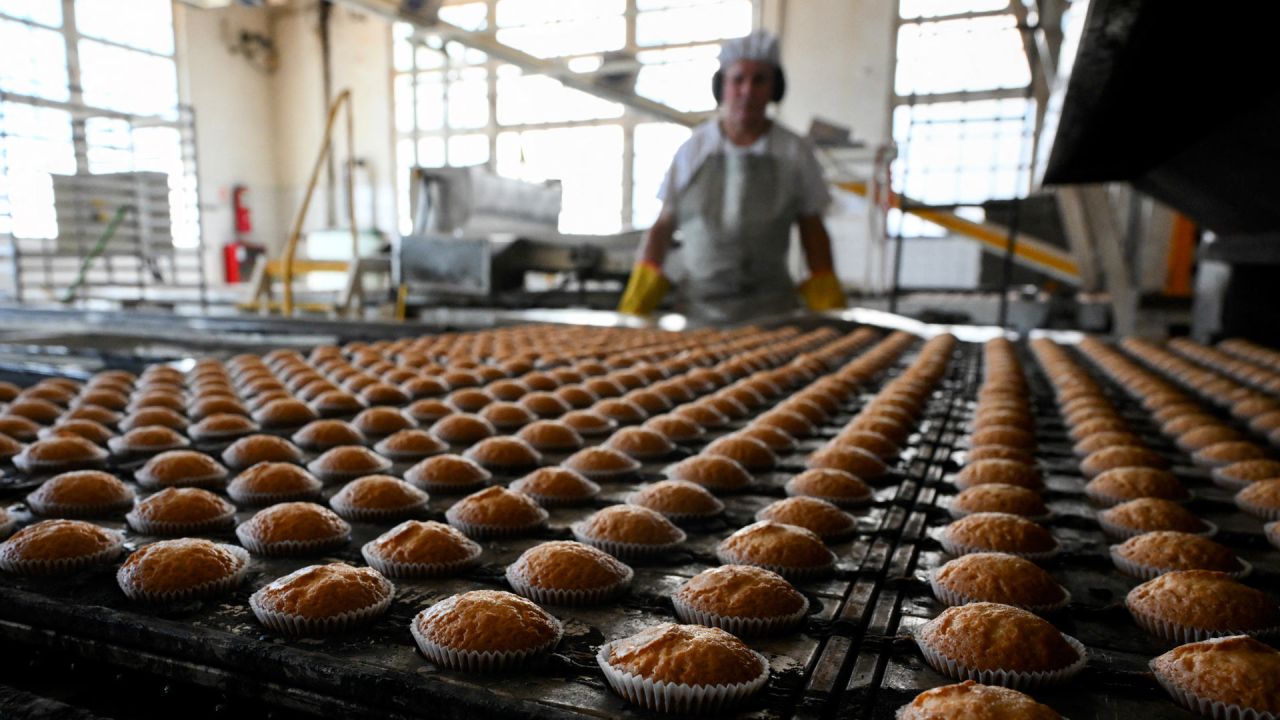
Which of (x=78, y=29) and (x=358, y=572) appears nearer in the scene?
(x=358, y=572)

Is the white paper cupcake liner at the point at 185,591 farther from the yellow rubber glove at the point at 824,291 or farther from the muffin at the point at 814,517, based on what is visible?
the yellow rubber glove at the point at 824,291

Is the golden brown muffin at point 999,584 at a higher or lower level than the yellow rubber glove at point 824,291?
lower

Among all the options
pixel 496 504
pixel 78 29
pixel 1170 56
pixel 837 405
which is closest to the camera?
→ pixel 496 504

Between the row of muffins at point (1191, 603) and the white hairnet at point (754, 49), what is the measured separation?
3637 millimetres

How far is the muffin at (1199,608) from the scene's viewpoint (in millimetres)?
940

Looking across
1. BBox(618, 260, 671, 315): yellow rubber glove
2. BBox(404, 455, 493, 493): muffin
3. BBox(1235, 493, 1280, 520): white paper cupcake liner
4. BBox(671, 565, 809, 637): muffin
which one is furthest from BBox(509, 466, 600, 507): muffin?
BBox(618, 260, 671, 315): yellow rubber glove

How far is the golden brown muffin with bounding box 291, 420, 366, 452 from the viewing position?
1.73 metres

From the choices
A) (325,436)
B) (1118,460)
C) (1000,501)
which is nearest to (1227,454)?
(1118,460)

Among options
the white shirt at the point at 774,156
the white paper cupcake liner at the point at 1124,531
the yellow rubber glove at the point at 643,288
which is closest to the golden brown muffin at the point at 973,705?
the white paper cupcake liner at the point at 1124,531

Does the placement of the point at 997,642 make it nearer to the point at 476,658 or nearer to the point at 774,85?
the point at 476,658

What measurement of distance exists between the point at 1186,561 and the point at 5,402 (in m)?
2.50

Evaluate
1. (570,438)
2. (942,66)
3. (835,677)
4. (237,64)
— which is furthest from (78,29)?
(835,677)

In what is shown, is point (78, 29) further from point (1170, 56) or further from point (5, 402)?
point (1170, 56)

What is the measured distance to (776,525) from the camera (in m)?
1.16
